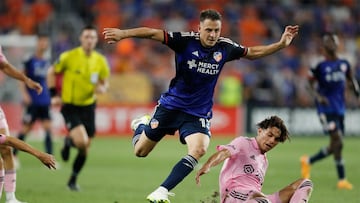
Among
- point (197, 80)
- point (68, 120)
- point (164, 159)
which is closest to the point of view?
point (197, 80)

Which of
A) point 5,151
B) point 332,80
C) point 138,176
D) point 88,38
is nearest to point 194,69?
point 5,151

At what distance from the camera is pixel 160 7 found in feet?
106

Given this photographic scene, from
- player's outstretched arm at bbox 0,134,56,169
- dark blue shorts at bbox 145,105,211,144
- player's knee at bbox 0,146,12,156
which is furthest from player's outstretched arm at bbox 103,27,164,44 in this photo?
player's knee at bbox 0,146,12,156

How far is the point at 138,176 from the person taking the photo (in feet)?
56.5

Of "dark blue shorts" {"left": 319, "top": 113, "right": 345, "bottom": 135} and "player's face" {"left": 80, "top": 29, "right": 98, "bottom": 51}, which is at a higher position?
"player's face" {"left": 80, "top": 29, "right": 98, "bottom": 51}

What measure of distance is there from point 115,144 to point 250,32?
8630mm

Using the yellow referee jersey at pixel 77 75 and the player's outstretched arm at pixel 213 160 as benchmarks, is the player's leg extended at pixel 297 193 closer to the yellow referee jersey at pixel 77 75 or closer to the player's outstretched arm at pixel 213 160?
the player's outstretched arm at pixel 213 160

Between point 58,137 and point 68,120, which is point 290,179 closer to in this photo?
point 68,120

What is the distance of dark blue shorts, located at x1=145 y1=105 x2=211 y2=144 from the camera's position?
11.2 meters

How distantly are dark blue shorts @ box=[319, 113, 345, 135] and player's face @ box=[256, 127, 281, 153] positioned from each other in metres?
6.54

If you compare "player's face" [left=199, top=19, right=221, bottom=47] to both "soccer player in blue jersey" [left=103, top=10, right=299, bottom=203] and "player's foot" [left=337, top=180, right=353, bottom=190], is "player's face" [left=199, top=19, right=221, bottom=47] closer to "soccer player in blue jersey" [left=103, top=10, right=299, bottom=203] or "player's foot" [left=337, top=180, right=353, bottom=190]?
"soccer player in blue jersey" [left=103, top=10, right=299, bottom=203]

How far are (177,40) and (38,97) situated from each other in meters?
9.70

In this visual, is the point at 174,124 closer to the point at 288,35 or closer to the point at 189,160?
the point at 189,160

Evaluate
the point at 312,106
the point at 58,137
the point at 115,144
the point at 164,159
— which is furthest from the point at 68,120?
the point at 312,106
